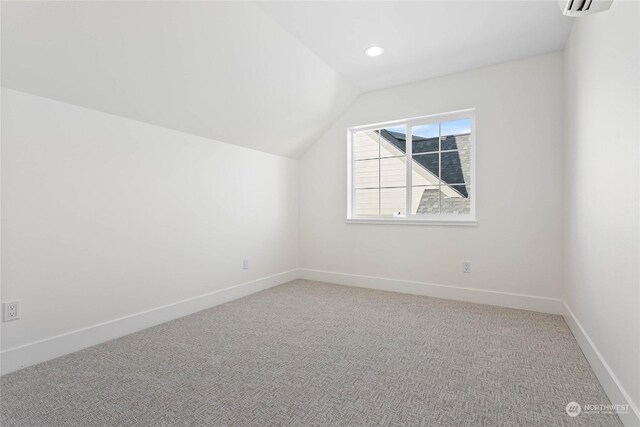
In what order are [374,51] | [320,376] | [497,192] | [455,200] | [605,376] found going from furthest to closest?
[455,200] < [497,192] < [374,51] < [320,376] < [605,376]

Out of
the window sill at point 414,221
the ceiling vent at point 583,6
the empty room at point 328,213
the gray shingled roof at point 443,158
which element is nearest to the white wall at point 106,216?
the empty room at point 328,213

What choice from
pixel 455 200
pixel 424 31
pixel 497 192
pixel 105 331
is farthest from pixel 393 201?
pixel 105 331

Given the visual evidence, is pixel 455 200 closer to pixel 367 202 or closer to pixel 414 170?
pixel 414 170

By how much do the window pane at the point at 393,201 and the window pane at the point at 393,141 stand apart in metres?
0.43

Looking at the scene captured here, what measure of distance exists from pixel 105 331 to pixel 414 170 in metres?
3.23

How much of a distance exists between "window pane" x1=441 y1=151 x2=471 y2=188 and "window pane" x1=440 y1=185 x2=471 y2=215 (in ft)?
0.24

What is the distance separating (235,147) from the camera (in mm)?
3445

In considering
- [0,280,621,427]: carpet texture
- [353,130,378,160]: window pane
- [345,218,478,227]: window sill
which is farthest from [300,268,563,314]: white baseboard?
[353,130,378,160]: window pane

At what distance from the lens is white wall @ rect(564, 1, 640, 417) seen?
1.36m

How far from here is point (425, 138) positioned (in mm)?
3629

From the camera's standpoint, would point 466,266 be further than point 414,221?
No

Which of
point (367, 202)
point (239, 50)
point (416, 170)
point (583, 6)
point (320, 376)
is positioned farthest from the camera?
point (367, 202)

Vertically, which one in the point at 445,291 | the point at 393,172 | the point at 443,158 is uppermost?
the point at 443,158

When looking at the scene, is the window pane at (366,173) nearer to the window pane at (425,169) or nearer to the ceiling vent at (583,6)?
the window pane at (425,169)
